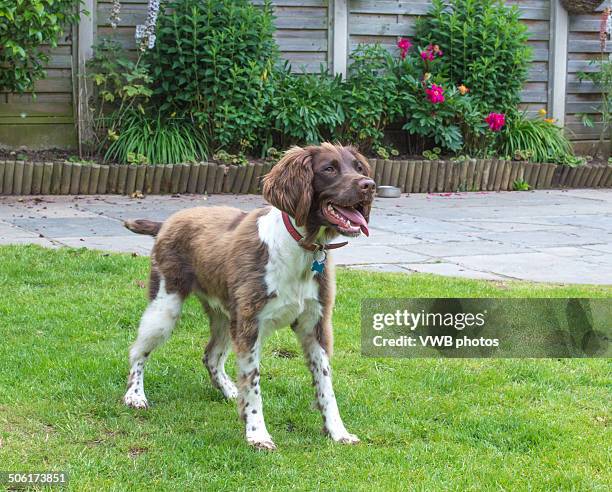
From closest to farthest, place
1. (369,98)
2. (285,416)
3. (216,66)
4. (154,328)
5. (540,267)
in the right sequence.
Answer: (285,416), (154,328), (540,267), (216,66), (369,98)

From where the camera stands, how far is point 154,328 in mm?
4508

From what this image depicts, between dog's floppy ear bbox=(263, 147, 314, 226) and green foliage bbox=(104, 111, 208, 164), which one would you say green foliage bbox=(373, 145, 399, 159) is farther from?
dog's floppy ear bbox=(263, 147, 314, 226)

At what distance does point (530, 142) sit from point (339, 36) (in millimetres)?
2962

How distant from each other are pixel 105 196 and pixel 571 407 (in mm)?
7290

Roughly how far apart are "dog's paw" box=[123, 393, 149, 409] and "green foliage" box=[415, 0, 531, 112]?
29.8 ft

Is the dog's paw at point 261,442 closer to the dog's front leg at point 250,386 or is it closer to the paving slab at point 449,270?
the dog's front leg at point 250,386

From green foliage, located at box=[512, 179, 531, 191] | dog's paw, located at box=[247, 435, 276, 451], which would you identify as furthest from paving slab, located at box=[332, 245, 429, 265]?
green foliage, located at box=[512, 179, 531, 191]

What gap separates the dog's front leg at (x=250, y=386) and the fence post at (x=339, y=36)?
356 inches

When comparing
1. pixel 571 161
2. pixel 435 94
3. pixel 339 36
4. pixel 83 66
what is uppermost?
pixel 339 36

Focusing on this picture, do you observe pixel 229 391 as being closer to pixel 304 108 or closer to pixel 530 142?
pixel 304 108

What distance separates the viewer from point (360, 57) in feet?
40.6

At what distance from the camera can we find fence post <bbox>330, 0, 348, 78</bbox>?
12609 mm

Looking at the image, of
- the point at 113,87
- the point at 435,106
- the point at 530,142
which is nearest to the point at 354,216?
the point at 113,87

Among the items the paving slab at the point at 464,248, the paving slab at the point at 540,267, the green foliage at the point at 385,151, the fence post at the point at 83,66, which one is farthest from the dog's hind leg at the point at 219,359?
the green foliage at the point at 385,151
